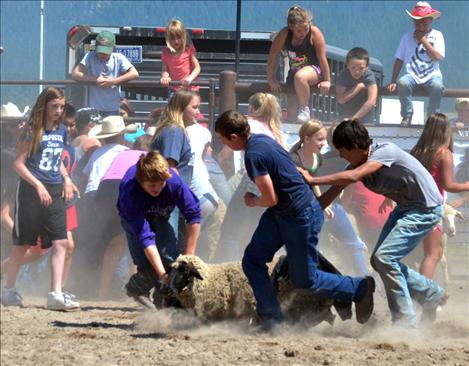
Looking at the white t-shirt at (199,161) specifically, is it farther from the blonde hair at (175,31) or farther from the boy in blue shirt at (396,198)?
the boy in blue shirt at (396,198)

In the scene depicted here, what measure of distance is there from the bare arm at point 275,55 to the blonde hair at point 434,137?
8.18 ft

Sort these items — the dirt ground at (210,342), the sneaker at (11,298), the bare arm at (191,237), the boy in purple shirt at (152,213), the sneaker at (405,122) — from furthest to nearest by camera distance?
the sneaker at (405,122) → the sneaker at (11,298) → the bare arm at (191,237) → the boy in purple shirt at (152,213) → the dirt ground at (210,342)

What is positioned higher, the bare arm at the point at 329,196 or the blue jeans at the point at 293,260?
the bare arm at the point at 329,196

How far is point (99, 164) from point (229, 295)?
3148mm

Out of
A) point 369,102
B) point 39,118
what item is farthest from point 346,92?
point 39,118

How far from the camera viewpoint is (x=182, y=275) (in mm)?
7586

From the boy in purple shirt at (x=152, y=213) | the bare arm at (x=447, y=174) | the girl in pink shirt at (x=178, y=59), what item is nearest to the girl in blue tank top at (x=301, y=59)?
the girl in pink shirt at (x=178, y=59)

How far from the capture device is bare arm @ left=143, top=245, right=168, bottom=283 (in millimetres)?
7711

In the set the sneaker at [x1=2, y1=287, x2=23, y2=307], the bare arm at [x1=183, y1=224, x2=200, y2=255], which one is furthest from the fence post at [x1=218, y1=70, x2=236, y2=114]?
the bare arm at [x1=183, y1=224, x2=200, y2=255]

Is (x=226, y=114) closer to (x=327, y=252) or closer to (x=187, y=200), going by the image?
(x=187, y=200)

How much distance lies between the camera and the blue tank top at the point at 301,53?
416 inches

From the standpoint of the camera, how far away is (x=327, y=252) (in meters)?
9.94

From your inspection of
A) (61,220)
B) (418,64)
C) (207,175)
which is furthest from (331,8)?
(61,220)

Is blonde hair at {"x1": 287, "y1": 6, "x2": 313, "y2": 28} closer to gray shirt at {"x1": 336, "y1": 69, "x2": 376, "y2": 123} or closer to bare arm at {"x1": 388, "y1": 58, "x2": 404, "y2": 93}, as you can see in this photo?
gray shirt at {"x1": 336, "y1": 69, "x2": 376, "y2": 123}
